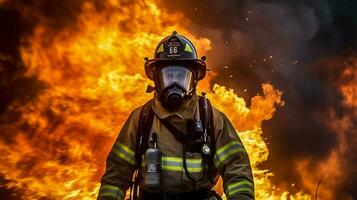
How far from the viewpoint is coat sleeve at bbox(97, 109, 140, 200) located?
401 cm

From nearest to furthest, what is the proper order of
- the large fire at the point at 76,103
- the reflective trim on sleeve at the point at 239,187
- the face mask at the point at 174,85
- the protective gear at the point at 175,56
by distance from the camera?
1. the reflective trim on sleeve at the point at 239,187
2. the face mask at the point at 174,85
3. the protective gear at the point at 175,56
4. the large fire at the point at 76,103

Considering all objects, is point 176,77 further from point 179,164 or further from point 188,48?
point 179,164

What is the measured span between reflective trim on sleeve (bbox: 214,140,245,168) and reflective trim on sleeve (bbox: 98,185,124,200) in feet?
2.88

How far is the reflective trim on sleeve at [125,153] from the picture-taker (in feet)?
13.2

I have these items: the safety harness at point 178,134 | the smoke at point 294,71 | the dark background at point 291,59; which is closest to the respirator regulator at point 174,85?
the safety harness at point 178,134

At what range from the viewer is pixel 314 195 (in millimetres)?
13148

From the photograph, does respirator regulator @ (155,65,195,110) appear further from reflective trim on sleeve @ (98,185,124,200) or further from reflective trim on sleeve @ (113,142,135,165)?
reflective trim on sleeve @ (98,185,124,200)

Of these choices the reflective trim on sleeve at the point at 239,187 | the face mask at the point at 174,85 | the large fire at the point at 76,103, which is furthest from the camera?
the large fire at the point at 76,103

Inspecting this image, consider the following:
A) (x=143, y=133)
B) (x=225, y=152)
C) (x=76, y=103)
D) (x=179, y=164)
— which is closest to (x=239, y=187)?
(x=225, y=152)

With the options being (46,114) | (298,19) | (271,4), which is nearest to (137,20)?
(46,114)

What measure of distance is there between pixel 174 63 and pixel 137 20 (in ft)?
19.8

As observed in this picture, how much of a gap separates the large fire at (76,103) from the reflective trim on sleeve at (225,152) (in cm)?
558

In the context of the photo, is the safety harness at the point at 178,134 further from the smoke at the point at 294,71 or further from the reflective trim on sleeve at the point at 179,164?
the smoke at the point at 294,71

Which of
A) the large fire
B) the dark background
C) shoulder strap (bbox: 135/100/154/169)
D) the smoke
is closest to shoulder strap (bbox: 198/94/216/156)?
shoulder strap (bbox: 135/100/154/169)
